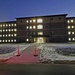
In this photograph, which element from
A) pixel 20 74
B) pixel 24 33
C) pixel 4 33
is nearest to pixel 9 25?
pixel 4 33

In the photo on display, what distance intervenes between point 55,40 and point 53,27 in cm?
664

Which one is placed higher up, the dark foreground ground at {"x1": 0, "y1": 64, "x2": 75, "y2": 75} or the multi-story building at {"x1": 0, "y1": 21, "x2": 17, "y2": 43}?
the multi-story building at {"x1": 0, "y1": 21, "x2": 17, "y2": 43}

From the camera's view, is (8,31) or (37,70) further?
(8,31)

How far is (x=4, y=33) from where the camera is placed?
76.4 metres

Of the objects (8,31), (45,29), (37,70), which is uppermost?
(8,31)

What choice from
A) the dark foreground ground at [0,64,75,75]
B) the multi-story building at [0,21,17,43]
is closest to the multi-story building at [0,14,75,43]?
the multi-story building at [0,21,17,43]

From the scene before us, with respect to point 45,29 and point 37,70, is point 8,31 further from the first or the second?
point 37,70

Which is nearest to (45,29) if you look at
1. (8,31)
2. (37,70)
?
(8,31)

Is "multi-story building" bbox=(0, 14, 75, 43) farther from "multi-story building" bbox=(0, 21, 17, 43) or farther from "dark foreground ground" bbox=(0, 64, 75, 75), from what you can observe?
"dark foreground ground" bbox=(0, 64, 75, 75)

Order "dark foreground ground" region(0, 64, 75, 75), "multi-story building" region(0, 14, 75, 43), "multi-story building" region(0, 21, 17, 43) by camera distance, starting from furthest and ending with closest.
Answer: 1. "multi-story building" region(0, 21, 17, 43)
2. "multi-story building" region(0, 14, 75, 43)
3. "dark foreground ground" region(0, 64, 75, 75)

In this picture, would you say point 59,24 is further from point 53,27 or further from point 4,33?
point 4,33

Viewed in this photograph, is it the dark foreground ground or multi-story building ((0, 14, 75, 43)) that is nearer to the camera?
the dark foreground ground

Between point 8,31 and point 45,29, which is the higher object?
point 8,31

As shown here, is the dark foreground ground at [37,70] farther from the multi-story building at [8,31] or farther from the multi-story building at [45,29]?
the multi-story building at [8,31]
